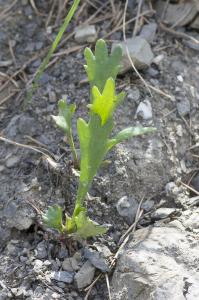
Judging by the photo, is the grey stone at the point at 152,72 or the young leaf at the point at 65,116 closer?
the young leaf at the point at 65,116

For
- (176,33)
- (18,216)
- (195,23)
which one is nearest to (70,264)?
(18,216)

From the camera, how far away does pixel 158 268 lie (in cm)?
186

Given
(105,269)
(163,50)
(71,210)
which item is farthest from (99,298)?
(163,50)

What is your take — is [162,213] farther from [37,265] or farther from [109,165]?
[37,265]

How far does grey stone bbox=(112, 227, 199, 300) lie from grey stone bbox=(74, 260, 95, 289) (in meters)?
0.08

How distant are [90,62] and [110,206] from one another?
552mm

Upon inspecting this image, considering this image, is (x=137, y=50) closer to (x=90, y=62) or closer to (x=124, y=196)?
(x=90, y=62)

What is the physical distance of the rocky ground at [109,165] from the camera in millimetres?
1893

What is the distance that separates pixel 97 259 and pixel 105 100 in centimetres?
57

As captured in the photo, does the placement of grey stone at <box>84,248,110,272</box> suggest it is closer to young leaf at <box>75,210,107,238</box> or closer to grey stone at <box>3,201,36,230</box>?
young leaf at <box>75,210,107,238</box>

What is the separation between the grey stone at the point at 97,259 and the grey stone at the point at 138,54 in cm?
85

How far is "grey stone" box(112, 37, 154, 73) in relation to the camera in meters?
2.40

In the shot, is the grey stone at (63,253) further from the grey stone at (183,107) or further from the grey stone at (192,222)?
the grey stone at (183,107)

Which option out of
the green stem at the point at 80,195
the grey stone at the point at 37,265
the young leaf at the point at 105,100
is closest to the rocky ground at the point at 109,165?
the grey stone at the point at 37,265
